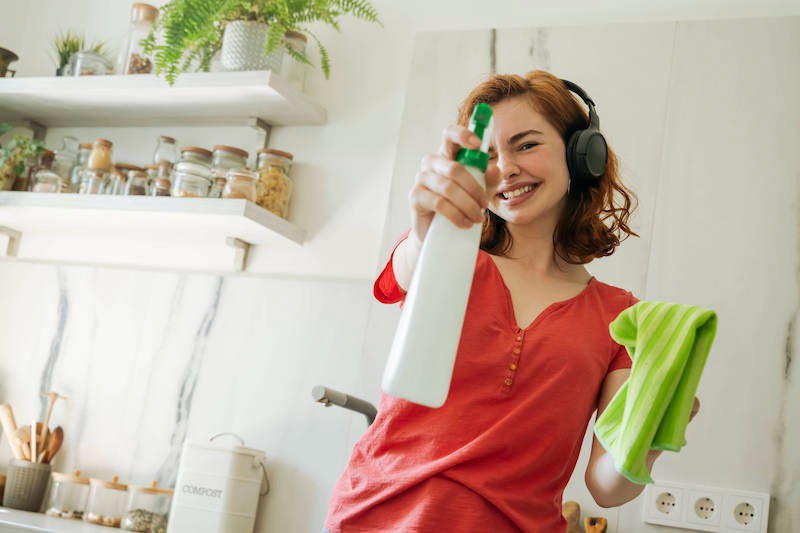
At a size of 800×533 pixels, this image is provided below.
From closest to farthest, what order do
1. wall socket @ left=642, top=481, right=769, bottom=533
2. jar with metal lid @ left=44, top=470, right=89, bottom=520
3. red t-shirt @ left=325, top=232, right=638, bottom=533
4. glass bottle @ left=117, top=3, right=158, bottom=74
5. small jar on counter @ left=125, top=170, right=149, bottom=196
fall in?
1. red t-shirt @ left=325, top=232, right=638, bottom=533
2. wall socket @ left=642, top=481, right=769, bottom=533
3. jar with metal lid @ left=44, top=470, right=89, bottom=520
4. small jar on counter @ left=125, top=170, right=149, bottom=196
5. glass bottle @ left=117, top=3, right=158, bottom=74

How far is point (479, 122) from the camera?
2.30 feet

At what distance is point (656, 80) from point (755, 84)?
0.18 m

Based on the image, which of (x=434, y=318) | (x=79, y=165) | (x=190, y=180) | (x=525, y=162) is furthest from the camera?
(x=79, y=165)

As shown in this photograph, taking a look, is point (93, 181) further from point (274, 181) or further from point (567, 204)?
point (567, 204)

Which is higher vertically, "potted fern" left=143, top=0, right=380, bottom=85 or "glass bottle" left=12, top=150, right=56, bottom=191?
"potted fern" left=143, top=0, right=380, bottom=85

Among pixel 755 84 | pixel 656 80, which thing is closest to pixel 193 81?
pixel 656 80

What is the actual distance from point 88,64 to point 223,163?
48cm

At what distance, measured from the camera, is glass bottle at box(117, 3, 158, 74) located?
2184 mm

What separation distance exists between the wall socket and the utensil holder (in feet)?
4.12

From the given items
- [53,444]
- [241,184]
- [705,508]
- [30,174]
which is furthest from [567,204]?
[30,174]

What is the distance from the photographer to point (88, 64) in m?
2.22

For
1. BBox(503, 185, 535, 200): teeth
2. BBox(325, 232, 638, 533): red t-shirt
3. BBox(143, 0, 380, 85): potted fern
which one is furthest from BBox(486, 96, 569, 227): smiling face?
BBox(143, 0, 380, 85): potted fern

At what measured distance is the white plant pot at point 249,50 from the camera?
6.59 ft

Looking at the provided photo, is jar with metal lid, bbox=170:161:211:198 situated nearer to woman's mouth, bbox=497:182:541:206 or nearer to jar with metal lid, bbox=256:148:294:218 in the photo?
jar with metal lid, bbox=256:148:294:218
